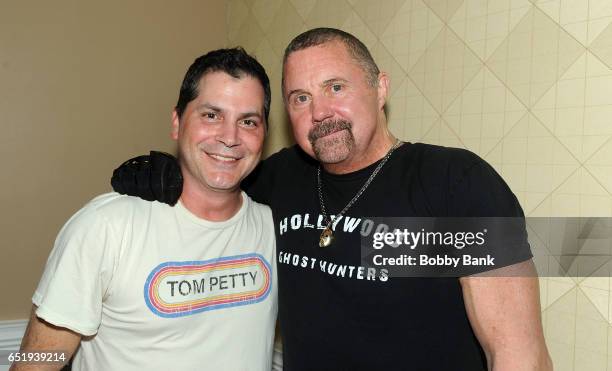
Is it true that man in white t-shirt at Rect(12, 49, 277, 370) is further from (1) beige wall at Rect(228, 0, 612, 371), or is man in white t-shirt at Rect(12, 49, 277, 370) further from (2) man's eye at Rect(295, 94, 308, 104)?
(1) beige wall at Rect(228, 0, 612, 371)

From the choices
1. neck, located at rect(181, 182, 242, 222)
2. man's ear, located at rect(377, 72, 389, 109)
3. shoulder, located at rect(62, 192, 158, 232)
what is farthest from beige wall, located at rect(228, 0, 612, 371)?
shoulder, located at rect(62, 192, 158, 232)

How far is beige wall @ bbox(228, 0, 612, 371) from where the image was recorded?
1207 millimetres

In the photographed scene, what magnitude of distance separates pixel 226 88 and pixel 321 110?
0.29 metres

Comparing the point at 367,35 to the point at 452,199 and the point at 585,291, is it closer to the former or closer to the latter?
the point at 452,199

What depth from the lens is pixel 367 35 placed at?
72.2 inches

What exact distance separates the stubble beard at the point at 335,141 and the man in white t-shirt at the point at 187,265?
22cm

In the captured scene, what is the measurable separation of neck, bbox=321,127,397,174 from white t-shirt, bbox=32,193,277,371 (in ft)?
1.28

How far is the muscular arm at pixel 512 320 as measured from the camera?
40.7 inches

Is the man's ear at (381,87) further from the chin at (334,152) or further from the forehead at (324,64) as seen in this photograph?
the chin at (334,152)

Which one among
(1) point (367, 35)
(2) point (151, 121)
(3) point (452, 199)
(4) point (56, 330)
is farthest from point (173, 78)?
(3) point (452, 199)

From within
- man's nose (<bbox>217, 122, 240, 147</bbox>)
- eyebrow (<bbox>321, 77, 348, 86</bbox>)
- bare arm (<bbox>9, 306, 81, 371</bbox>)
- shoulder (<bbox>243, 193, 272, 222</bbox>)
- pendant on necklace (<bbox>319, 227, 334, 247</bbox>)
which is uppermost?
eyebrow (<bbox>321, 77, 348, 86</bbox>)

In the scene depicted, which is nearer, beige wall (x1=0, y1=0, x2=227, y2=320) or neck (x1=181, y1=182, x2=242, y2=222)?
neck (x1=181, y1=182, x2=242, y2=222)

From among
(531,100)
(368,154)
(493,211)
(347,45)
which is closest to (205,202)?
(368,154)

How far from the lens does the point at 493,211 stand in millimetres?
1085
